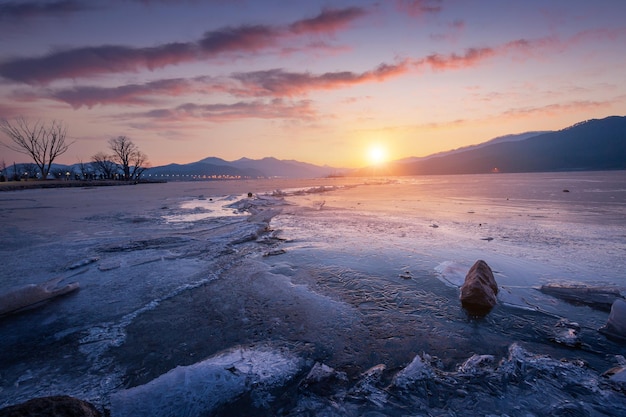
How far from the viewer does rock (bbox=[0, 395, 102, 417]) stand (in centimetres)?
176

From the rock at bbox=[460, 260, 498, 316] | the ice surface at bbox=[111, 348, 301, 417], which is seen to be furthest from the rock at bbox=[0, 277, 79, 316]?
the rock at bbox=[460, 260, 498, 316]

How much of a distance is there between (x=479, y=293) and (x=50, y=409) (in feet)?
16.2

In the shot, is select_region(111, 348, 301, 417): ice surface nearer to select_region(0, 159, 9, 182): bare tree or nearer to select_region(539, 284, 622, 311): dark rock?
select_region(539, 284, 622, 311): dark rock

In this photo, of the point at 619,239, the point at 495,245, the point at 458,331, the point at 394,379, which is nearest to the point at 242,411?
the point at 394,379

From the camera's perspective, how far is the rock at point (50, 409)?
1.76m

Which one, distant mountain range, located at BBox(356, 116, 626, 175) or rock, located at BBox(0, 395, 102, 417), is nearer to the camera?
rock, located at BBox(0, 395, 102, 417)

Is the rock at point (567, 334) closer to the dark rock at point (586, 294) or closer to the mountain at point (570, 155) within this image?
the dark rock at point (586, 294)

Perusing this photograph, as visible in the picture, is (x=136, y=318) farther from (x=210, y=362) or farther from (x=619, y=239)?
(x=619, y=239)

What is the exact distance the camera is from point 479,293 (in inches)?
166

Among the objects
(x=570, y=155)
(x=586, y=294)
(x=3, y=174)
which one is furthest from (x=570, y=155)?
(x=3, y=174)

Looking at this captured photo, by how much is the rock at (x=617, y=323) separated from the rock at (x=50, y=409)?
5516mm

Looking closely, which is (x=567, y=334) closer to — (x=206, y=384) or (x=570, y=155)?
(x=206, y=384)

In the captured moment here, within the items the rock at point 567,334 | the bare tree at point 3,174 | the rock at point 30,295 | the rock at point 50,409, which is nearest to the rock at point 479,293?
the rock at point 567,334

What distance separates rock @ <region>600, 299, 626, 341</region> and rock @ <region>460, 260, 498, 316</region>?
121cm
